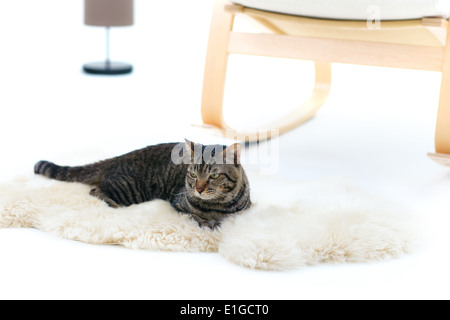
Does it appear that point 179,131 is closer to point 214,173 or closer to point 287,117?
point 287,117

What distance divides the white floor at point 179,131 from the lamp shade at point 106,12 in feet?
0.74

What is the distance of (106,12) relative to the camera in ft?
8.23

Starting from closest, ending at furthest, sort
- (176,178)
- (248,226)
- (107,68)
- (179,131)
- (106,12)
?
(248,226) → (176,178) → (179,131) → (106,12) → (107,68)

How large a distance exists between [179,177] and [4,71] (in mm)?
1606

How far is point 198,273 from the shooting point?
1.04 m

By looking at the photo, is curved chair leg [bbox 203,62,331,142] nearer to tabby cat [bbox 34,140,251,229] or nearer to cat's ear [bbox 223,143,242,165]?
tabby cat [bbox 34,140,251,229]

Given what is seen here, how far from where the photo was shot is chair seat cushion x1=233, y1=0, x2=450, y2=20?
141 cm

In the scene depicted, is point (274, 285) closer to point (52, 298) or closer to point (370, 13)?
point (52, 298)

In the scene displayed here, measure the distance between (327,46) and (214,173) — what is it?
1.93ft

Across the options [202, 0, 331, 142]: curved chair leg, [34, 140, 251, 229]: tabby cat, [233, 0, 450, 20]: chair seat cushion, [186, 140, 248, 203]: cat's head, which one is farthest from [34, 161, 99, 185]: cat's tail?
[233, 0, 450, 20]: chair seat cushion

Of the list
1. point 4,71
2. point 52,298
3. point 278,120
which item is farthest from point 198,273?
point 4,71

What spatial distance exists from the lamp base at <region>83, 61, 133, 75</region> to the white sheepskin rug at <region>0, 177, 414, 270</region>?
137 centimetres

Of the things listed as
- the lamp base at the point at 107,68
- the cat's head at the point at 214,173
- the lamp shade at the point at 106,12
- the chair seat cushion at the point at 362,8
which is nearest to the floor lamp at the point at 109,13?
the lamp shade at the point at 106,12

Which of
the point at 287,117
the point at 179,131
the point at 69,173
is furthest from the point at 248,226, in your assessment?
the point at 287,117
